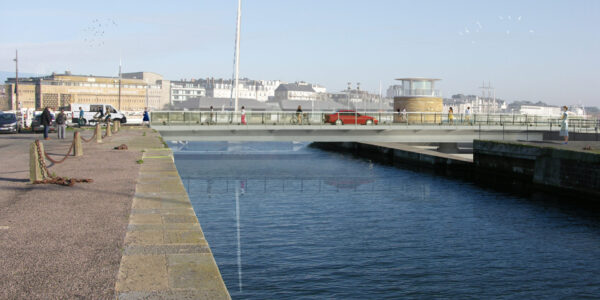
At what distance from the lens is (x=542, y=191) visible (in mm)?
28562

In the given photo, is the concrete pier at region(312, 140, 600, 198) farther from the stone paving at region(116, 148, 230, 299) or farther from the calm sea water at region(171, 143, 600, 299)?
the stone paving at region(116, 148, 230, 299)

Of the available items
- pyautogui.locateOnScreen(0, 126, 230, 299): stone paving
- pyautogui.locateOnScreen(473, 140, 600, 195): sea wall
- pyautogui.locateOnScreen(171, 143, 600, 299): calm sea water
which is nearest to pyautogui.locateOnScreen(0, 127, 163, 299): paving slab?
pyautogui.locateOnScreen(0, 126, 230, 299): stone paving

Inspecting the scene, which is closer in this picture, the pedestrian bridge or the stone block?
the stone block

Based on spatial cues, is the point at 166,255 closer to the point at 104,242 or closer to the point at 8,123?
the point at 104,242

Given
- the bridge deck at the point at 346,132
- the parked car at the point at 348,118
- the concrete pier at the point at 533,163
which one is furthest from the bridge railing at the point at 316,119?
the concrete pier at the point at 533,163

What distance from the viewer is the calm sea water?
12.9 meters

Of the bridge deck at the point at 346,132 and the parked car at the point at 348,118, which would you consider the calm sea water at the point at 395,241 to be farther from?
the parked car at the point at 348,118

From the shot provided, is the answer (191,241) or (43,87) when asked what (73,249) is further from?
(43,87)

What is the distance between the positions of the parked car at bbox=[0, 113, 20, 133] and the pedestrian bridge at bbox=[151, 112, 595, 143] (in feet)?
32.1

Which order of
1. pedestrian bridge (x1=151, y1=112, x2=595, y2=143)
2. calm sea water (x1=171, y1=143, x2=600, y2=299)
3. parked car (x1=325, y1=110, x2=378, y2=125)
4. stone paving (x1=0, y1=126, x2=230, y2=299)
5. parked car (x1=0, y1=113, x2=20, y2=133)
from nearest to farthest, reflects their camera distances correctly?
stone paving (x1=0, y1=126, x2=230, y2=299)
calm sea water (x1=171, y1=143, x2=600, y2=299)
parked car (x1=0, y1=113, x2=20, y2=133)
pedestrian bridge (x1=151, y1=112, x2=595, y2=143)
parked car (x1=325, y1=110, x2=378, y2=125)

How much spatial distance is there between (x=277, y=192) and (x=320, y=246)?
1196 centimetres

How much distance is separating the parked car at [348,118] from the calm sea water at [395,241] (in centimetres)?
1726

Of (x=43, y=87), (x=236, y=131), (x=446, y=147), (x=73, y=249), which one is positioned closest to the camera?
(x=73, y=249)

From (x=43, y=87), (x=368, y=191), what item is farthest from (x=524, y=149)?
(x=43, y=87)
